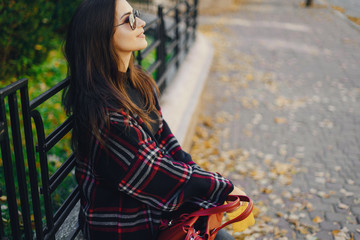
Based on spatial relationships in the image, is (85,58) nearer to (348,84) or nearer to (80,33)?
(80,33)

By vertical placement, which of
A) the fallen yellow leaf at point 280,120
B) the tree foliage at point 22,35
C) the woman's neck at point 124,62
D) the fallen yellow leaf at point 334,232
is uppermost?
the woman's neck at point 124,62

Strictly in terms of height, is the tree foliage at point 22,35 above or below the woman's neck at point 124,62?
below

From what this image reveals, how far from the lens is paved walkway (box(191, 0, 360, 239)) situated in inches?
149

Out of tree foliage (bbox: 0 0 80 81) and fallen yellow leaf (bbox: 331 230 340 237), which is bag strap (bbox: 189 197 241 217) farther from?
tree foliage (bbox: 0 0 80 81)

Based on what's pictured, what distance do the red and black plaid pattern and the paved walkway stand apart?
1.66 metres

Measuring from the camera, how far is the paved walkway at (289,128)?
3.77 m

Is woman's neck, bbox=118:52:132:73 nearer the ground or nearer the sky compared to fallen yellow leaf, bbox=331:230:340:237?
nearer the sky

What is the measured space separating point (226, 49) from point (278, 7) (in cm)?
732

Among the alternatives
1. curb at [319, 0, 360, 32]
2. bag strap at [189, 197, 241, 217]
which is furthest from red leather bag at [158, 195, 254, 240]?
curb at [319, 0, 360, 32]

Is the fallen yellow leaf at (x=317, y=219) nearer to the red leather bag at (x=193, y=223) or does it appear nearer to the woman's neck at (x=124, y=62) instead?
the red leather bag at (x=193, y=223)

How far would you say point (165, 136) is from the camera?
7.93ft

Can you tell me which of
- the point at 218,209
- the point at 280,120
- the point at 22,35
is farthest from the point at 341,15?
the point at 218,209

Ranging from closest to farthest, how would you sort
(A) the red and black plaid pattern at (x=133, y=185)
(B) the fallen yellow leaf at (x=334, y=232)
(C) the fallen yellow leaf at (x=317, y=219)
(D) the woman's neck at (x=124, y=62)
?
(A) the red and black plaid pattern at (x=133, y=185) < (D) the woman's neck at (x=124, y=62) < (B) the fallen yellow leaf at (x=334, y=232) < (C) the fallen yellow leaf at (x=317, y=219)

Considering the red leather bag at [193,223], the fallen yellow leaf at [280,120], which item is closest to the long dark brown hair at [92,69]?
the red leather bag at [193,223]
